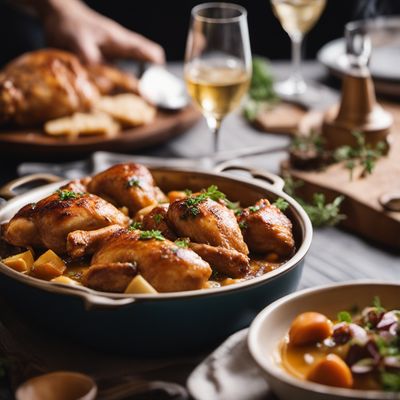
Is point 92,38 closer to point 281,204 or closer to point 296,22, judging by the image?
point 296,22

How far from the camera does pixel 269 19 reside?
6.19 m

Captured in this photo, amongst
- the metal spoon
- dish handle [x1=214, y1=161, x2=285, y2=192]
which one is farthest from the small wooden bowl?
the metal spoon

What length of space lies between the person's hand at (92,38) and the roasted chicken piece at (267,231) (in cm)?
207

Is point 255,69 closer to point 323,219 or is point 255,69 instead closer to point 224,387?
point 323,219

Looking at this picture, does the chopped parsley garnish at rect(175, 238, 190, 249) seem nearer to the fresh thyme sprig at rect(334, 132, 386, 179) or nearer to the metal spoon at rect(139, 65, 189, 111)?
the fresh thyme sprig at rect(334, 132, 386, 179)

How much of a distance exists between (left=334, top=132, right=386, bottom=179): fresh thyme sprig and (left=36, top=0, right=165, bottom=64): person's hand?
131 cm

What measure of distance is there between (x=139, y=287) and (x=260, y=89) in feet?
8.08

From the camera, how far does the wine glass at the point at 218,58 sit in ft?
10.1

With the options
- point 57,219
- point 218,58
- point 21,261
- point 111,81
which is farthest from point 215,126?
point 21,261

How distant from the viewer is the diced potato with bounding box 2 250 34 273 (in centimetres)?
196

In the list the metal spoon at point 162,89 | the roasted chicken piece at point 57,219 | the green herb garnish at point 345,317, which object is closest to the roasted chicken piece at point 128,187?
the roasted chicken piece at point 57,219

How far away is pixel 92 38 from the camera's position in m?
3.97

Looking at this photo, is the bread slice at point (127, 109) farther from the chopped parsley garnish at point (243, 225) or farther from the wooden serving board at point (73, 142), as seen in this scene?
the chopped parsley garnish at point (243, 225)

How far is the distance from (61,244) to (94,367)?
369 millimetres
